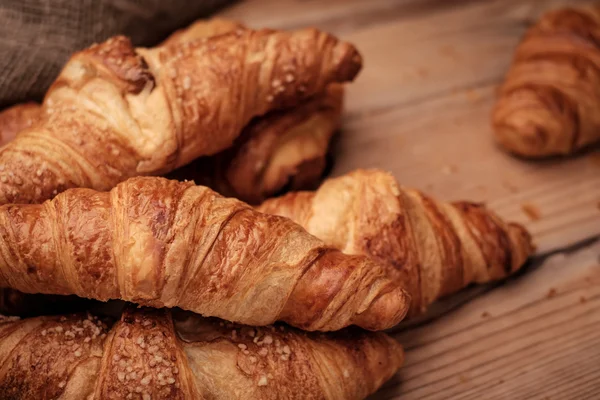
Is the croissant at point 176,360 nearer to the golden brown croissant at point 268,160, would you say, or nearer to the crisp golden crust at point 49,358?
the crisp golden crust at point 49,358

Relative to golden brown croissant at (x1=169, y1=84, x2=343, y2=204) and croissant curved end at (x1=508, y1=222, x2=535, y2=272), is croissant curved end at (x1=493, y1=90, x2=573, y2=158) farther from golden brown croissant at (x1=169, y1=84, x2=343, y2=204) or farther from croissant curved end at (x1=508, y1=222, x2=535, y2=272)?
golden brown croissant at (x1=169, y1=84, x2=343, y2=204)

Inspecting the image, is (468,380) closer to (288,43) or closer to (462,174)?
(462,174)

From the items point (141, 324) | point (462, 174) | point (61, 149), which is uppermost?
point (61, 149)

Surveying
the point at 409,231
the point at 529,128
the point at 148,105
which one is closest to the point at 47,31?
the point at 148,105

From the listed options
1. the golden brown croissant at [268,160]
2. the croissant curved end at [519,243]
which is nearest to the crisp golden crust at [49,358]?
the golden brown croissant at [268,160]

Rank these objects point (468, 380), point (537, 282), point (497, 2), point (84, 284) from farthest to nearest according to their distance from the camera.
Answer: point (497, 2)
point (537, 282)
point (468, 380)
point (84, 284)

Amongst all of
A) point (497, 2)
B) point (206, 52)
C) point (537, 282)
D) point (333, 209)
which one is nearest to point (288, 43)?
point (206, 52)
